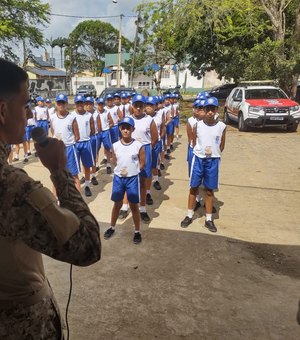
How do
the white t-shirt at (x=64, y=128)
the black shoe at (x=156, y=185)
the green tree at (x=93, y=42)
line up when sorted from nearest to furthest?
1. the white t-shirt at (x=64, y=128)
2. the black shoe at (x=156, y=185)
3. the green tree at (x=93, y=42)

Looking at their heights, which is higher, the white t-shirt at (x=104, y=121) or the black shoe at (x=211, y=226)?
the white t-shirt at (x=104, y=121)

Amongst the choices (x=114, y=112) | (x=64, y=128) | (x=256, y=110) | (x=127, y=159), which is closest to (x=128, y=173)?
(x=127, y=159)

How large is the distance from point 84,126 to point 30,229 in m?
6.09

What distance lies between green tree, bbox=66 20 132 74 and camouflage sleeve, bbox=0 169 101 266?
2575 inches

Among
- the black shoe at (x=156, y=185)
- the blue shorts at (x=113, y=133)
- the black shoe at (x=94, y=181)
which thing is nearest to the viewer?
the black shoe at (x=156, y=185)

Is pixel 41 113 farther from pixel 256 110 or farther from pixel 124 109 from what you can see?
pixel 256 110

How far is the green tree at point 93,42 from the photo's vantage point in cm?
6412

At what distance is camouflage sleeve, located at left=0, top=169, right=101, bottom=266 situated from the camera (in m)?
1.17

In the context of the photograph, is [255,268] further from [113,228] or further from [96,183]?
[96,183]

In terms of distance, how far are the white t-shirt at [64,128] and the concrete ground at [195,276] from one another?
4.16 ft

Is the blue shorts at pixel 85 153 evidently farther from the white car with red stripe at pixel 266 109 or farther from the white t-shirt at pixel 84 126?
the white car with red stripe at pixel 266 109

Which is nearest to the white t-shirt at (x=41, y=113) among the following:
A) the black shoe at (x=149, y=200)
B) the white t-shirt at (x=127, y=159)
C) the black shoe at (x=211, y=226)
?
the black shoe at (x=149, y=200)

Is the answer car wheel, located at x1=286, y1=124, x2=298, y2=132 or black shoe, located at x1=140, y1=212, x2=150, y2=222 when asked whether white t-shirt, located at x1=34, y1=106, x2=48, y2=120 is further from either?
car wheel, located at x1=286, y1=124, x2=298, y2=132

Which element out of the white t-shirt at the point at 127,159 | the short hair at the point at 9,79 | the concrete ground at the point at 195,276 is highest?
the short hair at the point at 9,79
